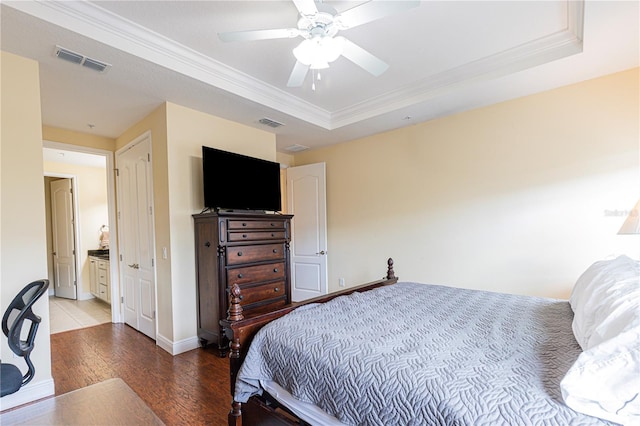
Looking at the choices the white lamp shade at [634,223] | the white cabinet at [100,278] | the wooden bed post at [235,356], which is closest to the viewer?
the wooden bed post at [235,356]

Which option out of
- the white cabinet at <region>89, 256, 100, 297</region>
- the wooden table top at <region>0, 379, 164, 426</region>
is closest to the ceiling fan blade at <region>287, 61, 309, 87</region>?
the wooden table top at <region>0, 379, 164, 426</region>

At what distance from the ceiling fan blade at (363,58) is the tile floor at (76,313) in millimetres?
4480

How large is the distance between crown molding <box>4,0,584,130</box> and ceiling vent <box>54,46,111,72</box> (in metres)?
0.29

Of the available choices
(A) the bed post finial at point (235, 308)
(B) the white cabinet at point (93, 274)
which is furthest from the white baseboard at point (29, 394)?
(B) the white cabinet at point (93, 274)

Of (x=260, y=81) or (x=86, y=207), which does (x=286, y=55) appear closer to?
(x=260, y=81)

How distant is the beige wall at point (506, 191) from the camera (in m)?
2.65

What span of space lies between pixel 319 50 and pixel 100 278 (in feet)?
17.6

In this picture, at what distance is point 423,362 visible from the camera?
107cm

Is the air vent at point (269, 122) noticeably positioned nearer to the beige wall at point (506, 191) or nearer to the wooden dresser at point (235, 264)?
the wooden dresser at point (235, 264)

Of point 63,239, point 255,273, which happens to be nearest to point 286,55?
point 255,273

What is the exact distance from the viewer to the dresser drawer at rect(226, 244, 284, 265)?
2.89 metres

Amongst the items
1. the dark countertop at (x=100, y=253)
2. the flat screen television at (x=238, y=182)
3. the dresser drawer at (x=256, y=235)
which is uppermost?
the flat screen television at (x=238, y=182)

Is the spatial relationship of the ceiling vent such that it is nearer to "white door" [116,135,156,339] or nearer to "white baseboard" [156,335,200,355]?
"white door" [116,135,156,339]

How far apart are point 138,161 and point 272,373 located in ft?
10.3
